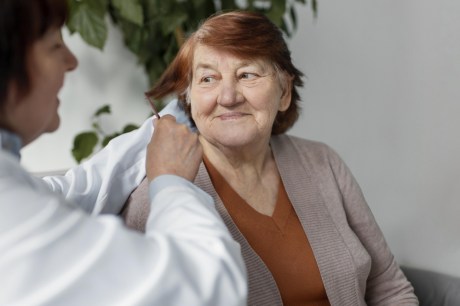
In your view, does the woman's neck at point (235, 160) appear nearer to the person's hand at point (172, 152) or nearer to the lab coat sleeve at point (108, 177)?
the lab coat sleeve at point (108, 177)

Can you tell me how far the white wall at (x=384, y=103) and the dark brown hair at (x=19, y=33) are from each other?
1.59 meters

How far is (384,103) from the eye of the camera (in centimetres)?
233

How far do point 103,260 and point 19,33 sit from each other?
253mm

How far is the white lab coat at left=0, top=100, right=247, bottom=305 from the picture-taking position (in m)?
0.64

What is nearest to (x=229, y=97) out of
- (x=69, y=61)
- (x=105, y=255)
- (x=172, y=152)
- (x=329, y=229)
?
(x=329, y=229)

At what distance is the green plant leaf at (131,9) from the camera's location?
2.00 metres

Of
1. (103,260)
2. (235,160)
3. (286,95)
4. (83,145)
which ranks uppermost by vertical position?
(103,260)

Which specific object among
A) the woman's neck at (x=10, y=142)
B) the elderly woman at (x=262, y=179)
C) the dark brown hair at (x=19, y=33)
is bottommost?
the elderly woman at (x=262, y=179)

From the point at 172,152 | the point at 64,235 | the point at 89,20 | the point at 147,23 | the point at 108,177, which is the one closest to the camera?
the point at 64,235

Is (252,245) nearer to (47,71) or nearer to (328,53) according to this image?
(47,71)

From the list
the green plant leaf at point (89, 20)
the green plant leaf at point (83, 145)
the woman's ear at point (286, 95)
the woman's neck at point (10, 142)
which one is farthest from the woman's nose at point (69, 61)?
the green plant leaf at point (83, 145)

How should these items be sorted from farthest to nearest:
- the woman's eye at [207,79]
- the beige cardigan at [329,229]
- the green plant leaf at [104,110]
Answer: the green plant leaf at [104,110], the woman's eye at [207,79], the beige cardigan at [329,229]

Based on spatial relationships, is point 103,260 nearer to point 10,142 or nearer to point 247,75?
point 10,142

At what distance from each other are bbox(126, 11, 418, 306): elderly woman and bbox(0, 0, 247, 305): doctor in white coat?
1.91 ft
